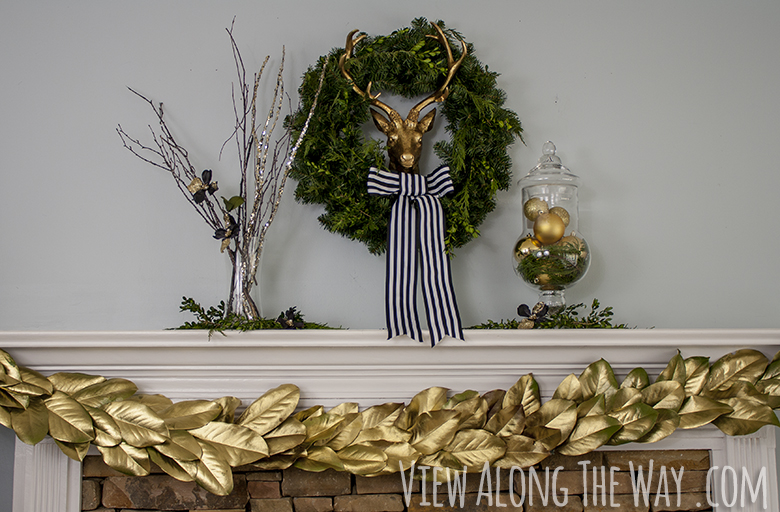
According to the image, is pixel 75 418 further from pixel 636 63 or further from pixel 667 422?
pixel 636 63

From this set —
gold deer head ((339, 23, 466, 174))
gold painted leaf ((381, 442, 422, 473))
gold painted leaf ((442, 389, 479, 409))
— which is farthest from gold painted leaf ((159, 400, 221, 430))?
gold deer head ((339, 23, 466, 174))

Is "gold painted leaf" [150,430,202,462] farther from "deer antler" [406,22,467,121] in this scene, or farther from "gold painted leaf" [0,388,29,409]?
"deer antler" [406,22,467,121]

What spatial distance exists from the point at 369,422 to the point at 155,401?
17.2 inches

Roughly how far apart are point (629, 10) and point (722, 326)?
2.85ft

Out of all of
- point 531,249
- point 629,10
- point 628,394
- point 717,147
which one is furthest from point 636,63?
point 628,394

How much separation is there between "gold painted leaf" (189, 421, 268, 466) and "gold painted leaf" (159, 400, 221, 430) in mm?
14

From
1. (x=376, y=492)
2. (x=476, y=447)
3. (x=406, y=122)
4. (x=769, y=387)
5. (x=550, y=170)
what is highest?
(x=406, y=122)

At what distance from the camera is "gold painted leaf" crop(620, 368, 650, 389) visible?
3.48 ft

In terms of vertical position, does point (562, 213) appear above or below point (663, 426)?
above

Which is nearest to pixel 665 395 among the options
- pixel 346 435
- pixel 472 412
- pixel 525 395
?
pixel 525 395

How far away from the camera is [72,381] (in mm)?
1032

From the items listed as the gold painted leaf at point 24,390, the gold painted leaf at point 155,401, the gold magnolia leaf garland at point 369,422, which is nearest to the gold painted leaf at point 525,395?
the gold magnolia leaf garland at point 369,422

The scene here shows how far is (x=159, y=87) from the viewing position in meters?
1.33

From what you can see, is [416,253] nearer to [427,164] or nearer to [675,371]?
[427,164]
